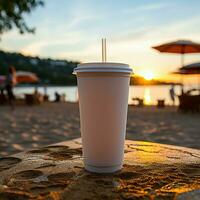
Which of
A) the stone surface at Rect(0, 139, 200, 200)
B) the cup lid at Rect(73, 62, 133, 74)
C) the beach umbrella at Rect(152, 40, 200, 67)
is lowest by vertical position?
the stone surface at Rect(0, 139, 200, 200)

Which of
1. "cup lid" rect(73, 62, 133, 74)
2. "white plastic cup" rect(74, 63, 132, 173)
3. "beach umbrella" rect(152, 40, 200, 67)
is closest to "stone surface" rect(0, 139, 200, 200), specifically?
"white plastic cup" rect(74, 63, 132, 173)

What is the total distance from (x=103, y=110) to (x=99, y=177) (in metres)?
0.32

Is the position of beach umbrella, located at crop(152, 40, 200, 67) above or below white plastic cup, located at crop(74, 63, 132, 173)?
above

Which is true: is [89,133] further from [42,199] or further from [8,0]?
[8,0]

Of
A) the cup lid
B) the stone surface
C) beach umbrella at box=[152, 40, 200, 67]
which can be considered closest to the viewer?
the stone surface

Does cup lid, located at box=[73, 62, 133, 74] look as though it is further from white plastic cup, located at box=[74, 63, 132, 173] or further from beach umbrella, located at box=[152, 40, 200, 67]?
beach umbrella, located at box=[152, 40, 200, 67]

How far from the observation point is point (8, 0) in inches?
476

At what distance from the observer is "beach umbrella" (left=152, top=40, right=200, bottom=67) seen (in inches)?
486

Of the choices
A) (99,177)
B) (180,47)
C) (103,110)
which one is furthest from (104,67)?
(180,47)

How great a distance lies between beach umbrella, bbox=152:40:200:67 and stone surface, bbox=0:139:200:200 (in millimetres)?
11050

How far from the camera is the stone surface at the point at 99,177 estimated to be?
121 centimetres

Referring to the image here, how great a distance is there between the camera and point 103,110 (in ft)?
4.52

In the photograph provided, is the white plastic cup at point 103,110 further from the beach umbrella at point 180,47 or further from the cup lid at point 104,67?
the beach umbrella at point 180,47

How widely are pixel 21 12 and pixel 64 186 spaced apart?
548 inches
